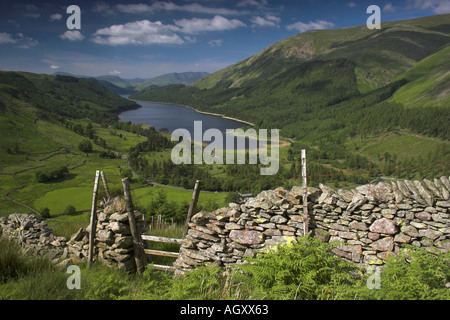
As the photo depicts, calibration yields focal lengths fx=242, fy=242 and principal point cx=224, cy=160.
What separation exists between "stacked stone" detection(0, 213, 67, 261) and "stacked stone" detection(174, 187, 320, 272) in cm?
425

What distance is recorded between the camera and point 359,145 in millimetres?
100750

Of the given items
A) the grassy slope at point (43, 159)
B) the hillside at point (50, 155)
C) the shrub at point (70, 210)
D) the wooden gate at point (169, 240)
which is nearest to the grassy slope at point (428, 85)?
the grassy slope at point (43, 159)

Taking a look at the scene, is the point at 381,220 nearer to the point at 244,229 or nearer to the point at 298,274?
the point at 298,274

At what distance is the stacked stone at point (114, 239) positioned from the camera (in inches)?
261

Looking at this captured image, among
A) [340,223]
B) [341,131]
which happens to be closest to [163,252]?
[340,223]

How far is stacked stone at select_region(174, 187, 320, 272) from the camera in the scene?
5.81m

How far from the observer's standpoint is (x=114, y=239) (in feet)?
22.2

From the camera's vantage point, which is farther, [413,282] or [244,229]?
[244,229]

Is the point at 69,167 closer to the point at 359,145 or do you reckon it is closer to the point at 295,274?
the point at 295,274

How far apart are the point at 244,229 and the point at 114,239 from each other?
3668 mm

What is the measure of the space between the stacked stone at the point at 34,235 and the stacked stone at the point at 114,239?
1000 millimetres

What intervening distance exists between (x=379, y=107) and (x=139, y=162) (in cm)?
12726

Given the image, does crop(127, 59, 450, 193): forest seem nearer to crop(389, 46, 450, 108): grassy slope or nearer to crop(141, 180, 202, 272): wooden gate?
crop(389, 46, 450, 108): grassy slope

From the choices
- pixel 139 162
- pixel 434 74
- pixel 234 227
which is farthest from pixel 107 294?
pixel 434 74
